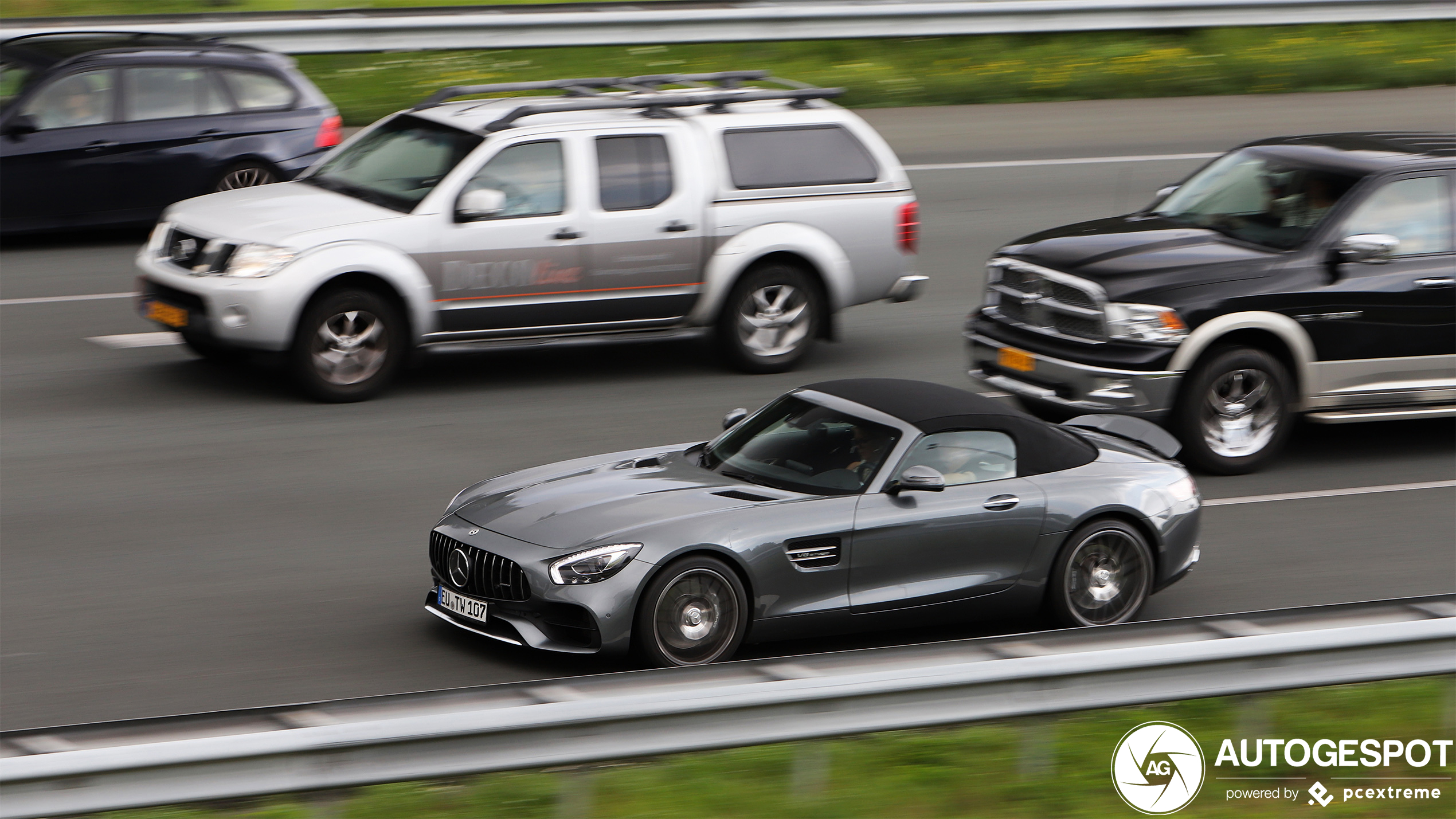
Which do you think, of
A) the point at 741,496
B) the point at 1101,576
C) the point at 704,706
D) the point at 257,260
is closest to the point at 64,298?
the point at 257,260

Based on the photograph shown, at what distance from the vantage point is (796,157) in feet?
42.7

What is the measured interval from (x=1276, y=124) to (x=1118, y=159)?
2.21 m

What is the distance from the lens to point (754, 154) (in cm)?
1288

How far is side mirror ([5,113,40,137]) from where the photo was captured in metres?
14.4

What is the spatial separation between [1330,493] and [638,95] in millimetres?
5695

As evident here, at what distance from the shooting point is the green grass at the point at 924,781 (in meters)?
5.59

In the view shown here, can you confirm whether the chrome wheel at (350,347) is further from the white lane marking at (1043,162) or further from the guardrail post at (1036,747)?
the white lane marking at (1043,162)

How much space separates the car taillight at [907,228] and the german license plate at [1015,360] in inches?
77.2

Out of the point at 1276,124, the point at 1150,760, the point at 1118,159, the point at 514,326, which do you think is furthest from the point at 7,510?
the point at 1276,124

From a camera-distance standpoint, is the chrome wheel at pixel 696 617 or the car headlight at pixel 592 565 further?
the chrome wheel at pixel 696 617

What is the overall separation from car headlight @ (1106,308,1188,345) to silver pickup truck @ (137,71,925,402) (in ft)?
8.87

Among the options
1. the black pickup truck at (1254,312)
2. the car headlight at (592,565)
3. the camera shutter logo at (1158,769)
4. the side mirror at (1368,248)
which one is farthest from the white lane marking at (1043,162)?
the camera shutter logo at (1158,769)

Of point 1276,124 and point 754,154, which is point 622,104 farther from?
point 1276,124

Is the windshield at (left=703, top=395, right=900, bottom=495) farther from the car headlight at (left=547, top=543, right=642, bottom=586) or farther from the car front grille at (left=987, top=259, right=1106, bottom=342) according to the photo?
the car front grille at (left=987, top=259, right=1106, bottom=342)
